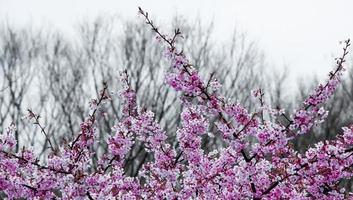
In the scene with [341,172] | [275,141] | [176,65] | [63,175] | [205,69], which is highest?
[205,69]

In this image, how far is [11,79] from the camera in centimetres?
1944

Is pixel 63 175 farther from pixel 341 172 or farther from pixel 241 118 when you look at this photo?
pixel 341 172

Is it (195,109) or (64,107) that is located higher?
(64,107)

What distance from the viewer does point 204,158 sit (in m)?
5.43

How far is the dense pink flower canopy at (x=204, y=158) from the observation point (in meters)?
4.79

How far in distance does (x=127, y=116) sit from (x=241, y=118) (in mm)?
1442

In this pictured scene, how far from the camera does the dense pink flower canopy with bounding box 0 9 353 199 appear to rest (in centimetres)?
479

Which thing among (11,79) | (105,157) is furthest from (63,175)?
(11,79)

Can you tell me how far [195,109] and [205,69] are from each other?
15508 millimetres

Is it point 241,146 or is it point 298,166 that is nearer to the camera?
point 298,166

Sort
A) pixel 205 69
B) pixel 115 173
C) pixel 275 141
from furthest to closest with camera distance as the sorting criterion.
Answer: pixel 205 69, pixel 115 173, pixel 275 141

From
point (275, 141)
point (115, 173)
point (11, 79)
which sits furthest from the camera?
point (11, 79)

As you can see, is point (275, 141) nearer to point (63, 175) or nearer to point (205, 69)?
point (63, 175)

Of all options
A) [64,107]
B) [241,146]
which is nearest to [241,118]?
[241,146]
